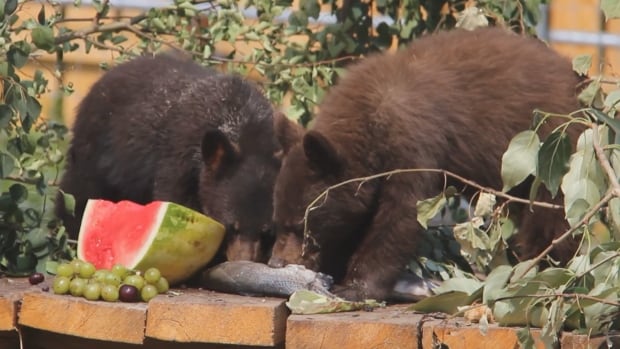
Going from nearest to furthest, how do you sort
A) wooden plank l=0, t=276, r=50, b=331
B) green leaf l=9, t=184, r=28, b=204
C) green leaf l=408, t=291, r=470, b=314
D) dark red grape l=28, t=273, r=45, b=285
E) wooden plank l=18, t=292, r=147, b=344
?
green leaf l=408, t=291, r=470, b=314 < wooden plank l=18, t=292, r=147, b=344 < wooden plank l=0, t=276, r=50, b=331 < dark red grape l=28, t=273, r=45, b=285 < green leaf l=9, t=184, r=28, b=204

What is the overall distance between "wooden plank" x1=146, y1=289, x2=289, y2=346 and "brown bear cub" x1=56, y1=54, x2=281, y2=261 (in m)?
1.44

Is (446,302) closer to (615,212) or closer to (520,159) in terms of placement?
(520,159)

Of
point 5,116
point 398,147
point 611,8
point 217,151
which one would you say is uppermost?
point 611,8

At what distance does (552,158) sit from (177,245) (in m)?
1.83

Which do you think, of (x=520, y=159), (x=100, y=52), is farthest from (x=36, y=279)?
(x=100, y=52)

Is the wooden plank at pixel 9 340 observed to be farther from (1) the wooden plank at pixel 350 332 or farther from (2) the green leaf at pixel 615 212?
(2) the green leaf at pixel 615 212

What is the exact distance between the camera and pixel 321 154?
16.9 ft

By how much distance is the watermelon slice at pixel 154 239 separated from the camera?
5.05 metres

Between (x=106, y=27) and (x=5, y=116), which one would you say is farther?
(x=106, y=27)

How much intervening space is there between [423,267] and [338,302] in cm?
110

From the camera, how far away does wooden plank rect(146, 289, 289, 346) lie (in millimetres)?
4234

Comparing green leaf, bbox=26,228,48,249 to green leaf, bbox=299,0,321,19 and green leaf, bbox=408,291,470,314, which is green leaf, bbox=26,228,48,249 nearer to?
green leaf, bbox=408,291,470,314

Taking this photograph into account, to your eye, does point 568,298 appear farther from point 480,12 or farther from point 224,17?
point 224,17

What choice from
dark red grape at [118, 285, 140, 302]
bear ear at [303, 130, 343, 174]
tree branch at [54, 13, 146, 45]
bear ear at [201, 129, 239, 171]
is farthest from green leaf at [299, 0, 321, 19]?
dark red grape at [118, 285, 140, 302]
